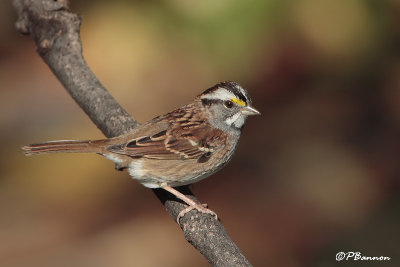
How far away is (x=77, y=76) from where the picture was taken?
Result: 13.9 feet

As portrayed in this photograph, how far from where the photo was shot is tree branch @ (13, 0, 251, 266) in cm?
350

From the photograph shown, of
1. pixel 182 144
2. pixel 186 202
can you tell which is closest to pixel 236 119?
pixel 182 144

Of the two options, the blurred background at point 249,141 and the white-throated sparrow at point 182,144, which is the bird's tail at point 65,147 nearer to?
the white-throated sparrow at point 182,144

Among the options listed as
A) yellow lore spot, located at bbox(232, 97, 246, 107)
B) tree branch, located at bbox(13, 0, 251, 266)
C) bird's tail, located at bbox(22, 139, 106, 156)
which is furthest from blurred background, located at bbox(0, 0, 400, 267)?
bird's tail, located at bbox(22, 139, 106, 156)

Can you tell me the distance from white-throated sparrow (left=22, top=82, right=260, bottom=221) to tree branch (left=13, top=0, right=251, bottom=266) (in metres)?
0.16

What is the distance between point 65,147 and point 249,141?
10.1 ft

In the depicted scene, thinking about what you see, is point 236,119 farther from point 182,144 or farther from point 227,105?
point 182,144

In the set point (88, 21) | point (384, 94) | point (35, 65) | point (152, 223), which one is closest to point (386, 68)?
point (384, 94)

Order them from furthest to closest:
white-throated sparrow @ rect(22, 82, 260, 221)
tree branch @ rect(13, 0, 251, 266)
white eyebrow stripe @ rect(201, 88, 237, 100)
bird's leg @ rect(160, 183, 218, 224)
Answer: white eyebrow stripe @ rect(201, 88, 237, 100) → white-throated sparrow @ rect(22, 82, 260, 221) → bird's leg @ rect(160, 183, 218, 224) → tree branch @ rect(13, 0, 251, 266)

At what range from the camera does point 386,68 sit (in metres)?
6.32

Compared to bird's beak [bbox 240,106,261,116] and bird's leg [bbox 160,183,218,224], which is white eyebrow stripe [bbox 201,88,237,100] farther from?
bird's leg [bbox 160,183,218,224]

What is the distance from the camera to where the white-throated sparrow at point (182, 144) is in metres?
3.84

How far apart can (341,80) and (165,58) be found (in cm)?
187

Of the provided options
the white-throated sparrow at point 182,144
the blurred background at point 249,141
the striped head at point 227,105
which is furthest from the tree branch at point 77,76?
the blurred background at point 249,141
